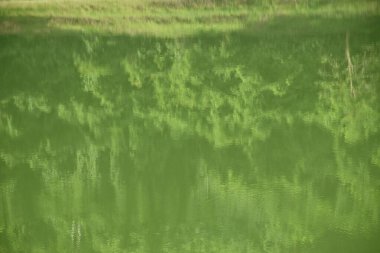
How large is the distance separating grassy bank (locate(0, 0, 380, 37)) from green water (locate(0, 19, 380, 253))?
5 cm

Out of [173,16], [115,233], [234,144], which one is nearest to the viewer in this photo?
[115,233]

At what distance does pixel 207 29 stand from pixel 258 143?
0.63 meters

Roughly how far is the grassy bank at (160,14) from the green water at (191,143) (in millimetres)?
54

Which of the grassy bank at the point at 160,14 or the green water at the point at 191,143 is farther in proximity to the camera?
the grassy bank at the point at 160,14

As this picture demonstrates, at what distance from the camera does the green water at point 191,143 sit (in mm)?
2104

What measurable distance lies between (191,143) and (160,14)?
25.9 inches

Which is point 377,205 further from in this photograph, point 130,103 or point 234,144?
point 130,103

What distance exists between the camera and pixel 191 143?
238cm

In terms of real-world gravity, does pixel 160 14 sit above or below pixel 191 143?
above

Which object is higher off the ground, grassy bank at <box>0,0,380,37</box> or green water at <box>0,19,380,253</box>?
grassy bank at <box>0,0,380,37</box>

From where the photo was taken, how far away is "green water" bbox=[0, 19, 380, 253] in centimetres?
210

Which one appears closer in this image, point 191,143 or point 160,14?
point 191,143

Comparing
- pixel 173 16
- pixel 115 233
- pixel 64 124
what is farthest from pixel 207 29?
pixel 115 233

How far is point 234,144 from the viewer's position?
7.78 ft
